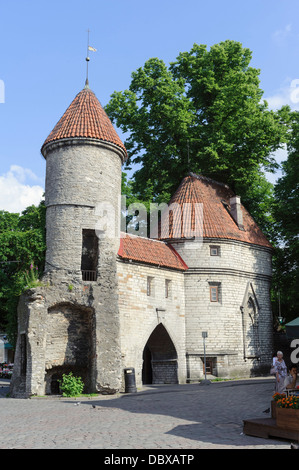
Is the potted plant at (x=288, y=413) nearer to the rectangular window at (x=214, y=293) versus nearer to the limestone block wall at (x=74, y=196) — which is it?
the limestone block wall at (x=74, y=196)

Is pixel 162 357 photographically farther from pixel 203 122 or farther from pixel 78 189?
pixel 203 122

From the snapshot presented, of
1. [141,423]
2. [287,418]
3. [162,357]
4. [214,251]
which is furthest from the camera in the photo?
[214,251]

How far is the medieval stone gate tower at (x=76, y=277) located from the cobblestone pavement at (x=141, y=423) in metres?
2.65

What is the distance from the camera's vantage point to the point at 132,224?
32906mm

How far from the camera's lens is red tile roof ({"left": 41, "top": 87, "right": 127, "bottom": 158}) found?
73.2 ft

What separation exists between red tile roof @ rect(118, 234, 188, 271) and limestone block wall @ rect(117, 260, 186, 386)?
1.15 ft

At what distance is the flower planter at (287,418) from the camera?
8.45 meters

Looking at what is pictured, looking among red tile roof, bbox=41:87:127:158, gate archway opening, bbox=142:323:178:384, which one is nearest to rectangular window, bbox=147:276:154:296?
gate archway opening, bbox=142:323:178:384

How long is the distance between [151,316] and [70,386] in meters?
5.94

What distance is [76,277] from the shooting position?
20.8m

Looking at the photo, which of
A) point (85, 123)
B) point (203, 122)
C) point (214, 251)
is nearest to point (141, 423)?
point (85, 123)
